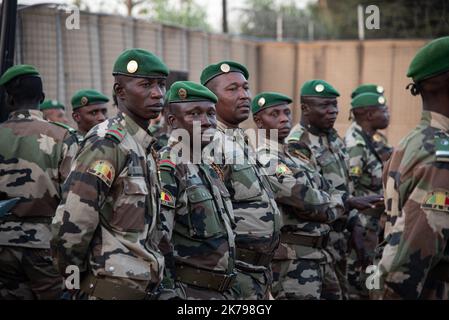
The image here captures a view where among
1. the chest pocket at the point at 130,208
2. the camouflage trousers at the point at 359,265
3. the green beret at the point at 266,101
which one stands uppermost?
the green beret at the point at 266,101

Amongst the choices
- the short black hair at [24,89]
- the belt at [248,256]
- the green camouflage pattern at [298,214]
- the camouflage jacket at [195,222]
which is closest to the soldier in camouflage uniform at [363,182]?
the green camouflage pattern at [298,214]

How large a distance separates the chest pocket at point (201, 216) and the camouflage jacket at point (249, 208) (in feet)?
1.89

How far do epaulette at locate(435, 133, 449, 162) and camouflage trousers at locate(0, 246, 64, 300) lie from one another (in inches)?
121

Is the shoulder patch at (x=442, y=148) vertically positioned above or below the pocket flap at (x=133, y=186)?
above

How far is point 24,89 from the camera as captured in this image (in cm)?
525

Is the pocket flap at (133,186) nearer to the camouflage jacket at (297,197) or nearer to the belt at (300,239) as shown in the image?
the camouflage jacket at (297,197)

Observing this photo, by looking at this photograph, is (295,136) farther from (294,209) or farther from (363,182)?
(363,182)

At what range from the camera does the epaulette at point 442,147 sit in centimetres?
304

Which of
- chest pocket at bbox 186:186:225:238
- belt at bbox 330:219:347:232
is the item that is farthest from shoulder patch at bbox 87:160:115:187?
belt at bbox 330:219:347:232

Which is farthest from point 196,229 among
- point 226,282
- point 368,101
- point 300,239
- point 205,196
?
point 368,101

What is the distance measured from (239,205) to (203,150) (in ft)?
1.69

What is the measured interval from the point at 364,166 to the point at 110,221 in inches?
203

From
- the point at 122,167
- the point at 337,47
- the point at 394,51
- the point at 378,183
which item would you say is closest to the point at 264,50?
the point at 337,47
